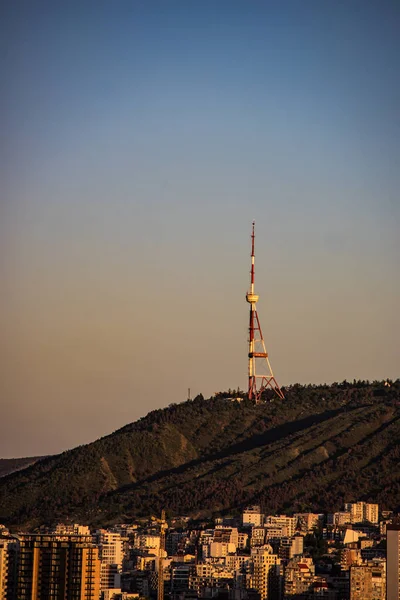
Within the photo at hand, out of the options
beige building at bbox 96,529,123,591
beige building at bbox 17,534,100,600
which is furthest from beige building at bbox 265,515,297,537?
beige building at bbox 17,534,100,600

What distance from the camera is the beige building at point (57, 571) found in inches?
3457

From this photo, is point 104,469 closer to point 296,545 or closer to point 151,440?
point 151,440

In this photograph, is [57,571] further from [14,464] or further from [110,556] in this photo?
[14,464]

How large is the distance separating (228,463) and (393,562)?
157 ft

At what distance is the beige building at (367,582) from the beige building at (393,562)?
279 mm

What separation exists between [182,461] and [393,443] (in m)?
16.1

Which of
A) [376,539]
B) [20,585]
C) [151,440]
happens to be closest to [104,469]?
[151,440]

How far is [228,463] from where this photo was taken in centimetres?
14962

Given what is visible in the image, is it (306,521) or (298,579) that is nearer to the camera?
(298,579)

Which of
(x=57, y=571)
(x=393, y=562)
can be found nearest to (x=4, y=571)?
(x=57, y=571)

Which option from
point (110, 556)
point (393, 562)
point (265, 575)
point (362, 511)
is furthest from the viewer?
point (362, 511)

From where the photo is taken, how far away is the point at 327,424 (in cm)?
15375

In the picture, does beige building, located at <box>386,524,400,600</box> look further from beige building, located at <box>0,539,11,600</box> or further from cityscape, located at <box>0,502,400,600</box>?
beige building, located at <box>0,539,11,600</box>

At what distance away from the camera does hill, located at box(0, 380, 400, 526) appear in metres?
141
